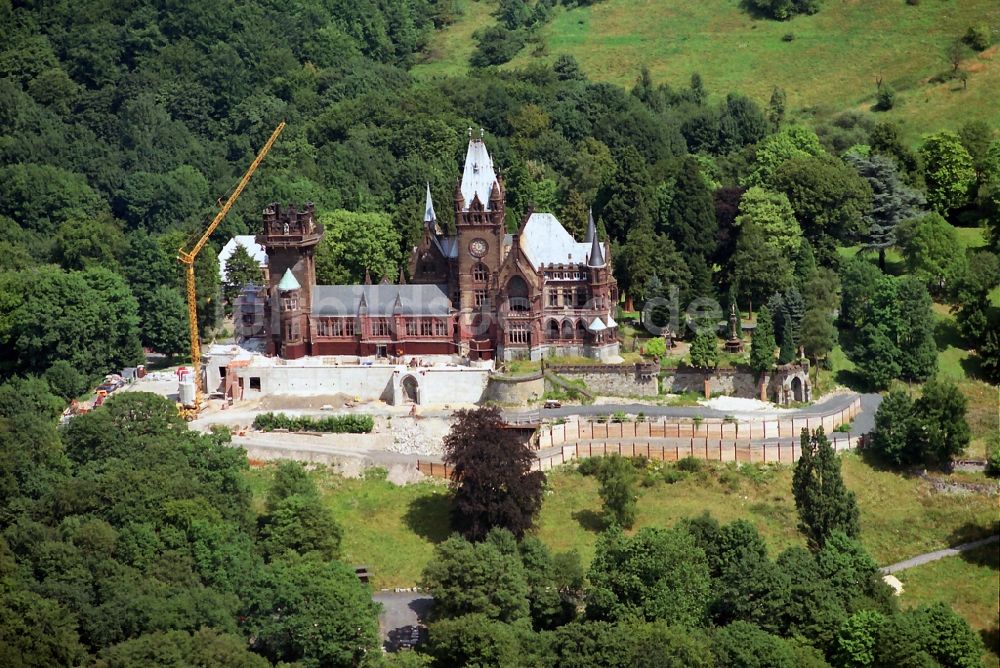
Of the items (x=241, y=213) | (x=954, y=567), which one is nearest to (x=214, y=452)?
(x=954, y=567)

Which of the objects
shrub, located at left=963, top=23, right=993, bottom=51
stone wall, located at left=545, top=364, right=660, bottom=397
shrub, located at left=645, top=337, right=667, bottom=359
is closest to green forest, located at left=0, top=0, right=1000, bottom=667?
shrub, located at left=963, top=23, right=993, bottom=51

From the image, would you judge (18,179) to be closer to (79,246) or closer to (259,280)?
(79,246)

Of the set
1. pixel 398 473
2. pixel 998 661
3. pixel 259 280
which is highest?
pixel 259 280

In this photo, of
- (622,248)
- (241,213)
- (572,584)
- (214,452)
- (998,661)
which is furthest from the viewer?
(241,213)

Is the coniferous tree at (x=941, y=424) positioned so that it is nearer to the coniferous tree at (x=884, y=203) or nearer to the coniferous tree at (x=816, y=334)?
the coniferous tree at (x=816, y=334)

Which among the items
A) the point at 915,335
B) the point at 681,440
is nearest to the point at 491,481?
the point at 681,440

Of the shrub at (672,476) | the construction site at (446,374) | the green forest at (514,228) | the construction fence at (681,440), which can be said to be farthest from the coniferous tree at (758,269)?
the shrub at (672,476)
